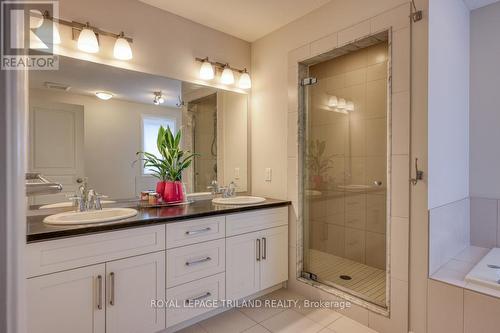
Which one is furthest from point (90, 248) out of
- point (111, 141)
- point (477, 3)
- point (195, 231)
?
point (477, 3)

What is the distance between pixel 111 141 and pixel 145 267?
1.00 m

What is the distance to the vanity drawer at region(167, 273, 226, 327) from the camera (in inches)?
67.6

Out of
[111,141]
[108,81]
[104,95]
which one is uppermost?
[108,81]

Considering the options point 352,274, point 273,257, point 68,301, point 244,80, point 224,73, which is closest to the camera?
point 68,301

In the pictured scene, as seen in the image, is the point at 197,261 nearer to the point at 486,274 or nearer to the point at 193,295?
the point at 193,295

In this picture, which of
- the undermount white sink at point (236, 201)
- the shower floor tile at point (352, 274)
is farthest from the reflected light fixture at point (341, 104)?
the shower floor tile at point (352, 274)

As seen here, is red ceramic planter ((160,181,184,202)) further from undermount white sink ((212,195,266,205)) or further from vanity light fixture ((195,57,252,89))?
vanity light fixture ((195,57,252,89))

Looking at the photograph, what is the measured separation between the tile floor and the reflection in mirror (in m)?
1.09

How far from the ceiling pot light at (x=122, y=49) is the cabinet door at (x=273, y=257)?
1725 mm

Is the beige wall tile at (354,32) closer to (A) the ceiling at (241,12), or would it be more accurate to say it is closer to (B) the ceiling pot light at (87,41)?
(A) the ceiling at (241,12)

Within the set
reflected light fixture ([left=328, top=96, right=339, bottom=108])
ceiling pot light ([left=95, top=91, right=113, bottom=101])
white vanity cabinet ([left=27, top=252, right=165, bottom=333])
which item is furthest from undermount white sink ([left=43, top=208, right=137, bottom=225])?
reflected light fixture ([left=328, top=96, right=339, bottom=108])

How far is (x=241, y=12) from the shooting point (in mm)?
2273

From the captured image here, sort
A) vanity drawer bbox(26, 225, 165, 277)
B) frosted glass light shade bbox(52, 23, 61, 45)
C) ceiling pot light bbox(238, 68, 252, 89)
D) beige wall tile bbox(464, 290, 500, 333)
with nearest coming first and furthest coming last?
vanity drawer bbox(26, 225, 165, 277) → beige wall tile bbox(464, 290, 500, 333) → frosted glass light shade bbox(52, 23, 61, 45) → ceiling pot light bbox(238, 68, 252, 89)

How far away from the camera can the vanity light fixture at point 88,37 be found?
170 cm
